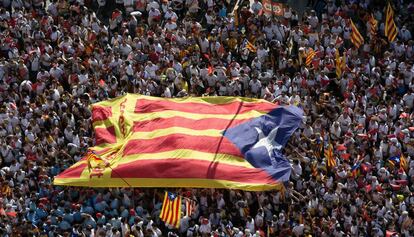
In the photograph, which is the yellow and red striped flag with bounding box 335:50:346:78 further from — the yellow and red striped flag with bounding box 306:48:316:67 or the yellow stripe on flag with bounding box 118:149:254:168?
the yellow stripe on flag with bounding box 118:149:254:168

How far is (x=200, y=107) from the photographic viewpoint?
142 ft

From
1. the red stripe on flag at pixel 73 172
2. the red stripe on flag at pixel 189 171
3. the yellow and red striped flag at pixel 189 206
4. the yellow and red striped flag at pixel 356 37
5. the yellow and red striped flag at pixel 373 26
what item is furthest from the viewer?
the yellow and red striped flag at pixel 373 26

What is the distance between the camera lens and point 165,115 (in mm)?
42719

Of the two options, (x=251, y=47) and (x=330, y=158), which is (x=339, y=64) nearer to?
(x=251, y=47)

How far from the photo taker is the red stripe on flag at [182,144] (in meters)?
41.2

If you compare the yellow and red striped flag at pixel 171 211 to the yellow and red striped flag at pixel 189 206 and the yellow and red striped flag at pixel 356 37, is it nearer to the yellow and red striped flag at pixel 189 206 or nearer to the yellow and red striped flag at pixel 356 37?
the yellow and red striped flag at pixel 189 206

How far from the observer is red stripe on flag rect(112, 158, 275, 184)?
40.0 metres

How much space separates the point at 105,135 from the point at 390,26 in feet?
33.7

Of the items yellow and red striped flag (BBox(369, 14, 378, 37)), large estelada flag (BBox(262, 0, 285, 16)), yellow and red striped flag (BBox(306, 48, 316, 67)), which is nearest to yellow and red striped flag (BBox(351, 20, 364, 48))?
yellow and red striped flag (BBox(369, 14, 378, 37))

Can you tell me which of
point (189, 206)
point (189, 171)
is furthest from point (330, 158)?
point (189, 206)

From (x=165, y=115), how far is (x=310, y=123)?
436 centimetres

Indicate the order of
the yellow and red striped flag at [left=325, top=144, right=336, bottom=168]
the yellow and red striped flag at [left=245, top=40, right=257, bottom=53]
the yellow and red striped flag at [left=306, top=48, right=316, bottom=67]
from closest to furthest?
the yellow and red striped flag at [left=325, top=144, right=336, bottom=168], the yellow and red striped flag at [left=306, top=48, right=316, bottom=67], the yellow and red striped flag at [left=245, top=40, right=257, bottom=53]

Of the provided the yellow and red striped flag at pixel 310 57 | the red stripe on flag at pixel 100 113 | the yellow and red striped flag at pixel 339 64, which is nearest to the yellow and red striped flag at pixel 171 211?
the red stripe on flag at pixel 100 113

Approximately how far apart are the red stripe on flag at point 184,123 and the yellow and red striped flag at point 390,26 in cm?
653
